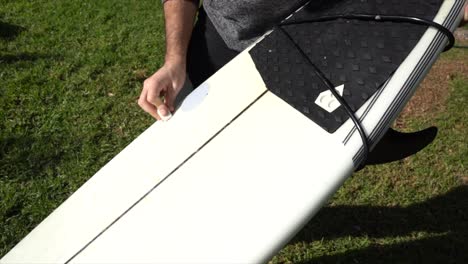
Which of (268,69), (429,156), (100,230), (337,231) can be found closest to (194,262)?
(100,230)

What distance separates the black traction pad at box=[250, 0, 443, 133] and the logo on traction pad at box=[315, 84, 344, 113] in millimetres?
12

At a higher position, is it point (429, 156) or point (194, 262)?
point (194, 262)

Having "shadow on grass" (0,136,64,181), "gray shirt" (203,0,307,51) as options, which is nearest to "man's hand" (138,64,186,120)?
"gray shirt" (203,0,307,51)

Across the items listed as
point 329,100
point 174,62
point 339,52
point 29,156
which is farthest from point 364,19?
point 29,156

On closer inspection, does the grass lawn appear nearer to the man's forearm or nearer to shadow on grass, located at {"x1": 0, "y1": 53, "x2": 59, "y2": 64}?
shadow on grass, located at {"x1": 0, "y1": 53, "x2": 59, "y2": 64}

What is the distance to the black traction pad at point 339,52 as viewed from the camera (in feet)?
5.12

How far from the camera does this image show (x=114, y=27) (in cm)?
476

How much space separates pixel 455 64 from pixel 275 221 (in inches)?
126

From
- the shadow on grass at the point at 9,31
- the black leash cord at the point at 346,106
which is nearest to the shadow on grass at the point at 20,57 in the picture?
the shadow on grass at the point at 9,31

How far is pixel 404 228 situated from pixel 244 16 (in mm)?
1499

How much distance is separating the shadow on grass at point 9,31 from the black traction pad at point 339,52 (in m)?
3.39

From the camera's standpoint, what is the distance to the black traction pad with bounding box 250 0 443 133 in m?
1.56

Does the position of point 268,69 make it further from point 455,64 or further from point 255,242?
point 455,64

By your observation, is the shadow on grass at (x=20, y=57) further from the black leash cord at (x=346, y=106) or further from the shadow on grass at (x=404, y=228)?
the black leash cord at (x=346, y=106)
